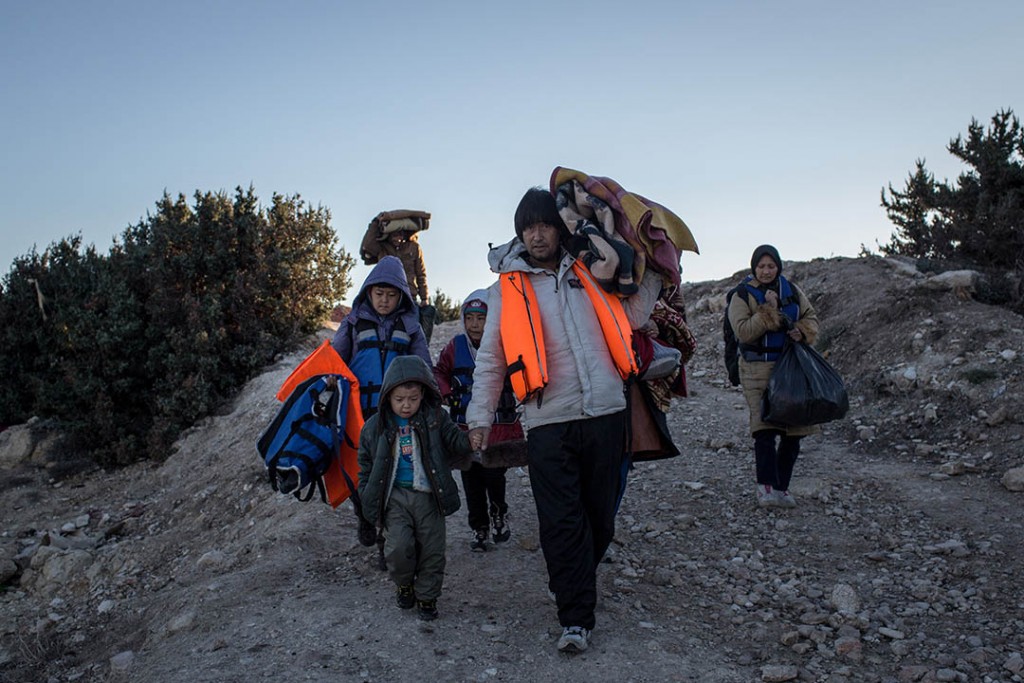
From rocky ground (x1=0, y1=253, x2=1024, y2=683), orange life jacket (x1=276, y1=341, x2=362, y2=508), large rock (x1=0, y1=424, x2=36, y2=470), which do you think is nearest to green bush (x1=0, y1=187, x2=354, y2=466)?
large rock (x1=0, y1=424, x2=36, y2=470)

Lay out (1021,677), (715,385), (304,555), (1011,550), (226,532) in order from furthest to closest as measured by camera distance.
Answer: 1. (715,385)
2. (226,532)
3. (304,555)
4. (1011,550)
5. (1021,677)

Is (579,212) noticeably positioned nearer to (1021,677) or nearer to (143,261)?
(1021,677)

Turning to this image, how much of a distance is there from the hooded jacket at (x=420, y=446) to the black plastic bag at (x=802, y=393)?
2517 mm

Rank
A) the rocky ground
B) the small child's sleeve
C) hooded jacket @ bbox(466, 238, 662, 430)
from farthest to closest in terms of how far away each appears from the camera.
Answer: the small child's sleeve, the rocky ground, hooded jacket @ bbox(466, 238, 662, 430)

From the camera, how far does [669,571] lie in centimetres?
496

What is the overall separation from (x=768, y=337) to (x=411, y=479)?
313 cm

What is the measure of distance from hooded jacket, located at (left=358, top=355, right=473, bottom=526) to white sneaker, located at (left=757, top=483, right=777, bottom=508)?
9.36 ft

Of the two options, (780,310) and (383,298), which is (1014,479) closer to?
(780,310)

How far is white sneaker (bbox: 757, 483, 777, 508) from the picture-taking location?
19.6 feet

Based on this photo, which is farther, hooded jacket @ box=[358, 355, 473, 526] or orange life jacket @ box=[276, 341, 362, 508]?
orange life jacket @ box=[276, 341, 362, 508]

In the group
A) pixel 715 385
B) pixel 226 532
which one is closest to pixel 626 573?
pixel 226 532

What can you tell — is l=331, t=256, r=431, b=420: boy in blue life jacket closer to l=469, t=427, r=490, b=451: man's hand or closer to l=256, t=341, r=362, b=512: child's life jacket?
l=256, t=341, r=362, b=512: child's life jacket

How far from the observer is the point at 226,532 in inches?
292

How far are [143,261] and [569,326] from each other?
11387 millimetres
